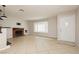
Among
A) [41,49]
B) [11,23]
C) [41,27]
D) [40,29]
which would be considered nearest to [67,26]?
[41,49]

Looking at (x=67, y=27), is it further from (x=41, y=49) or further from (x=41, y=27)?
(x=41, y=27)

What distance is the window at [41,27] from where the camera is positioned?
10180mm

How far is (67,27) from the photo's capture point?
5.82 meters

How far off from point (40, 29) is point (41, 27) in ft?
0.98

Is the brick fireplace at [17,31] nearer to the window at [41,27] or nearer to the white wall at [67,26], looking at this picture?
the window at [41,27]

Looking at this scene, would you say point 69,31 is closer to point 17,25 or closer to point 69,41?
point 69,41

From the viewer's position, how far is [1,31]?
4.06 m

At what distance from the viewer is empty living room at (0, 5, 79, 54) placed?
4150 mm

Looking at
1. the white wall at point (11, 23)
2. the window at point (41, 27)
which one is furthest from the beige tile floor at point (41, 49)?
the window at point (41, 27)
